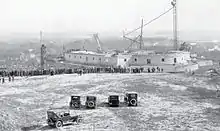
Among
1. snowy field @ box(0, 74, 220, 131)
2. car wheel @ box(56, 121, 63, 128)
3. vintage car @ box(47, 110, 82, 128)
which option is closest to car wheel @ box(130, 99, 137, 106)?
snowy field @ box(0, 74, 220, 131)

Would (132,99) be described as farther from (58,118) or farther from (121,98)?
(58,118)

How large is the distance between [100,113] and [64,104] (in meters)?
4.58

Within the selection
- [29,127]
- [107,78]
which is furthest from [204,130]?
[107,78]

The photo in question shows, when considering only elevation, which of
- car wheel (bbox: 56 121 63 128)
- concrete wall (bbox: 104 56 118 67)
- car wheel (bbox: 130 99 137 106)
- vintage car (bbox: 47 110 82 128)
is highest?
concrete wall (bbox: 104 56 118 67)

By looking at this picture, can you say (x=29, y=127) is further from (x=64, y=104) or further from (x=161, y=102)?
(x=161, y=102)

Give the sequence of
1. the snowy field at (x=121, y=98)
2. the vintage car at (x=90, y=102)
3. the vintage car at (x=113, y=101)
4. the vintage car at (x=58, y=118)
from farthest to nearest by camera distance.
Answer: the vintage car at (x=113, y=101), the vintage car at (x=90, y=102), the snowy field at (x=121, y=98), the vintage car at (x=58, y=118)

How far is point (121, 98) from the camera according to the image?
2822 centimetres

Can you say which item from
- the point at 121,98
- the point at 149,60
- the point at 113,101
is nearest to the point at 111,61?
the point at 149,60

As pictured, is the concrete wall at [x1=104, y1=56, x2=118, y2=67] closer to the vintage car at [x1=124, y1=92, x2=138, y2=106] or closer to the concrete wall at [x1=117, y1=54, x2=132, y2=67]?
the concrete wall at [x1=117, y1=54, x2=132, y2=67]

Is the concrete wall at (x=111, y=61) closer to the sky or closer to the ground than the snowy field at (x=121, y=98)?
closer to the sky

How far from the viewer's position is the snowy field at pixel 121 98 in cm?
1966

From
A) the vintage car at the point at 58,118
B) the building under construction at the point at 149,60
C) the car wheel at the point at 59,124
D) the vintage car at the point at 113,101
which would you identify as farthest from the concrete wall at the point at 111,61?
the car wheel at the point at 59,124

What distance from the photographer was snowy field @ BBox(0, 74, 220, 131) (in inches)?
774

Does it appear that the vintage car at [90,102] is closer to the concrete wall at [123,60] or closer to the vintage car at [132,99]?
the vintage car at [132,99]
